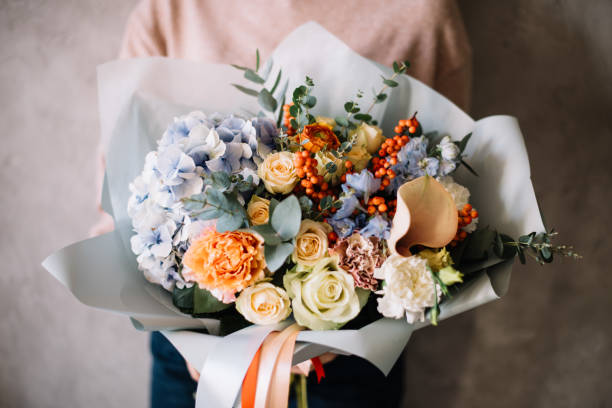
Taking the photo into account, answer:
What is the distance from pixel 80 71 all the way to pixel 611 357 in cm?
174

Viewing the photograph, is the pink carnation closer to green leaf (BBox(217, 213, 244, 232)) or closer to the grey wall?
green leaf (BBox(217, 213, 244, 232))

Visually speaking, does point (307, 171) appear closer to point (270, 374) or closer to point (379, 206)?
point (379, 206)

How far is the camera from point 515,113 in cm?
104

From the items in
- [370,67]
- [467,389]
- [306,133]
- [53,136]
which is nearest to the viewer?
[306,133]

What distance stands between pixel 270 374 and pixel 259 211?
20 centimetres

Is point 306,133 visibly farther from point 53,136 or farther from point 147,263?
point 53,136

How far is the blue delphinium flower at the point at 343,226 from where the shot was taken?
1.58 feet

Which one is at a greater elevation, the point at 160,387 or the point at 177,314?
the point at 177,314

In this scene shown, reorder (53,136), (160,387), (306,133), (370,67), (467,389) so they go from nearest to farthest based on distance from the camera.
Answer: (306,133), (370,67), (160,387), (53,136), (467,389)

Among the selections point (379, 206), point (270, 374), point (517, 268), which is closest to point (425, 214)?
point (379, 206)

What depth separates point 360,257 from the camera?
47cm

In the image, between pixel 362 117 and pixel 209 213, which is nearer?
pixel 209 213

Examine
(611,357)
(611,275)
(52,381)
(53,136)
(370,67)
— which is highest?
(370,67)

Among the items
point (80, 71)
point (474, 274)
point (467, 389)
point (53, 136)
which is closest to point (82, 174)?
point (53, 136)
